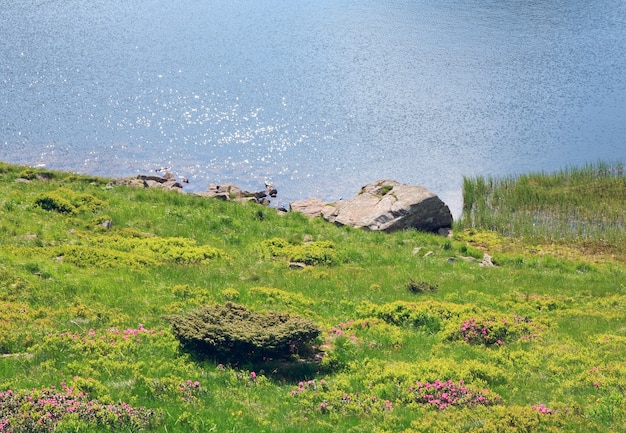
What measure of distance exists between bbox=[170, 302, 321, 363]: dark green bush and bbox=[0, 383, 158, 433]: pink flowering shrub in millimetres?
3737

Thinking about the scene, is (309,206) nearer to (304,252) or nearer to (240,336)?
(304,252)

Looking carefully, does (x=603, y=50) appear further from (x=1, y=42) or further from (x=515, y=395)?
(x=515, y=395)

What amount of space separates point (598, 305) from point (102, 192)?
23715mm

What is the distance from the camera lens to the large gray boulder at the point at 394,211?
128 ft

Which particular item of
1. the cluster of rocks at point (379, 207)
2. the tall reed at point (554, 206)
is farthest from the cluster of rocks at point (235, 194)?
the tall reed at point (554, 206)

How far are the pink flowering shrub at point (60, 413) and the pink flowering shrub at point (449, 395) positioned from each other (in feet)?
20.7

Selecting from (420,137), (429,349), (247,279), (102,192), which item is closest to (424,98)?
(420,137)

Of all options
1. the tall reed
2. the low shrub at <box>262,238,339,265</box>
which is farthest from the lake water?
the low shrub at <box>262,238,339,265</box>

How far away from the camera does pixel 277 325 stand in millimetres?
19078

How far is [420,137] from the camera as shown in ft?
188

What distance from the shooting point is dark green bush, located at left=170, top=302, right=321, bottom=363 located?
17.9 m

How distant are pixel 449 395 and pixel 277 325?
195 inches

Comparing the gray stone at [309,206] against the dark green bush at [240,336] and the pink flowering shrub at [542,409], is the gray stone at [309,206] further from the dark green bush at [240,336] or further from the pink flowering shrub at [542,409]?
the pink flowering shrub at [542,409]

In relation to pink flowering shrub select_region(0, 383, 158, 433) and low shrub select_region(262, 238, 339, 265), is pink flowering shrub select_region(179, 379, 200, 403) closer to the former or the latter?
pink flowering shrub select_region(0, 383, 158, 433)
